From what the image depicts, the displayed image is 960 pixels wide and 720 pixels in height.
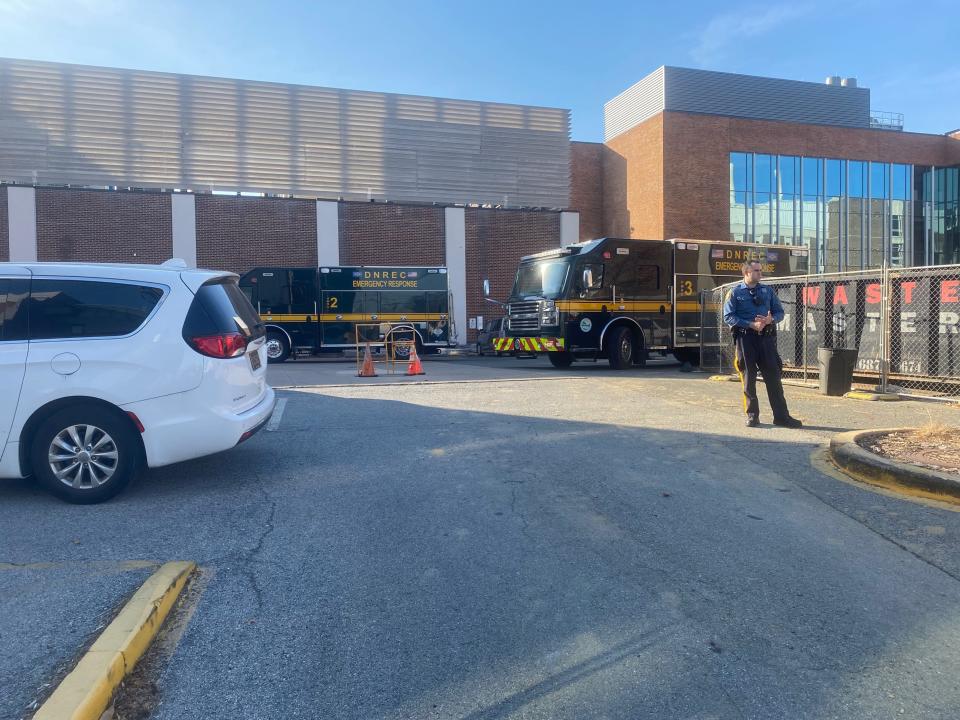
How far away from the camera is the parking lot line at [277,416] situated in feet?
28.1

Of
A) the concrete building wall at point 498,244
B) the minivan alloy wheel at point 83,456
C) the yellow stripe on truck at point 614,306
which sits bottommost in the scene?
the minivan alloy wheel at point 83,456

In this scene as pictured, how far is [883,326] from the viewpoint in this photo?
11.3 m

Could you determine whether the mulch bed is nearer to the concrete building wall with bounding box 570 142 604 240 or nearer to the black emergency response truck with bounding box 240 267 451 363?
the black emergency response truck with bounding box 240 267 451 363

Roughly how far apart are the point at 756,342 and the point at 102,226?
1058 inches

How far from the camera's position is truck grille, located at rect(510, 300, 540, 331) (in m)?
17.2

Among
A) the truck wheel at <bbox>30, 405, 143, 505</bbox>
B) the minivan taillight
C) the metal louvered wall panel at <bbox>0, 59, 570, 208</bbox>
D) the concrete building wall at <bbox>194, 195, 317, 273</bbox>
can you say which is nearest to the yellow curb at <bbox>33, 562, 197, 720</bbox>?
the truck wheel at <bbox>30, 405, 143, 505</bbox>

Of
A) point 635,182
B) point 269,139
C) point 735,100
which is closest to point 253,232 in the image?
point 269,139

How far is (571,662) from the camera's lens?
314 centimetres

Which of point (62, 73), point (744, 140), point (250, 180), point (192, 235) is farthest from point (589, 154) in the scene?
point (62, 73)

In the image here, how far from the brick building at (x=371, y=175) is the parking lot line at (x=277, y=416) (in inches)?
800

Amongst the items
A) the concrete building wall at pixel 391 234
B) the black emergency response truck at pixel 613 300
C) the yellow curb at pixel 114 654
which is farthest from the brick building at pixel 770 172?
the yellow curb at pixel 114 654

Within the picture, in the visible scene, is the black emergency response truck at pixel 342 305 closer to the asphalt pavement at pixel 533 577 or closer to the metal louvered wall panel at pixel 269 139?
the metal louvered wall panel at pixel 269 139

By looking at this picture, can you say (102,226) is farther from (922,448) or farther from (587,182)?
(922,448)

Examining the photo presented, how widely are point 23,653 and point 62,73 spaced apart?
1301 inches
